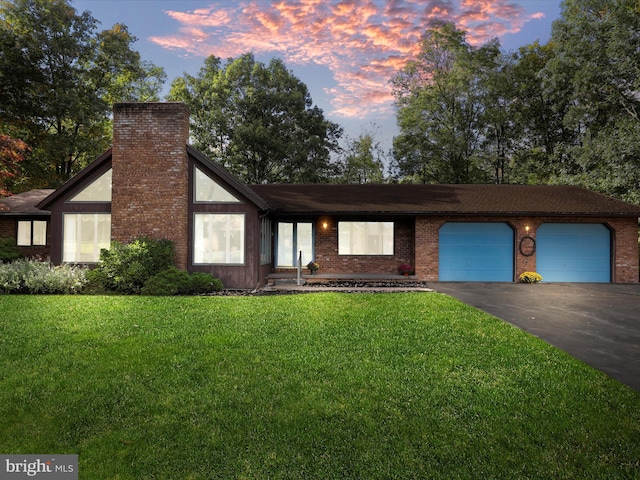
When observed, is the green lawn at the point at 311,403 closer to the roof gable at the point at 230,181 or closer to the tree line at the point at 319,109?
the roof gable at the point at 230,181

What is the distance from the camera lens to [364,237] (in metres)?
15.9

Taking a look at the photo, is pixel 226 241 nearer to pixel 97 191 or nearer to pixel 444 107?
pixel 97 191

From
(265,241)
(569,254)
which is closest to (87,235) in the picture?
(265,241)

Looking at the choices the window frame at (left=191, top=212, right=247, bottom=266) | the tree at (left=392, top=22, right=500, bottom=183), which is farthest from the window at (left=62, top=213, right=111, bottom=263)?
the tree at (left=392, top=22, right=500, bottom=183)

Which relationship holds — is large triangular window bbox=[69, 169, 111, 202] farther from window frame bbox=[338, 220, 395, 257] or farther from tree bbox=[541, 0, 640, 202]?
tree bbox=[541, 0, 640, 202]

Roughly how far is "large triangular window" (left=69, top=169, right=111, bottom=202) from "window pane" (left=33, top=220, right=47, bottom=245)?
7354mm

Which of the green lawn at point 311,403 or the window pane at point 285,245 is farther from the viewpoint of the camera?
Result: the window pane at point 285,245

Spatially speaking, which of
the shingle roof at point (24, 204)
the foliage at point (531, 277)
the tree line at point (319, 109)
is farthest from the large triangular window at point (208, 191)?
the tree line at point (319, 109)

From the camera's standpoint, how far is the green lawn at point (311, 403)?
3.08 meters

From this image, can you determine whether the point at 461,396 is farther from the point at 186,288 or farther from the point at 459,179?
the point at 459,179

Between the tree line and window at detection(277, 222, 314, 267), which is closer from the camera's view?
window at detection(277, 222, 314, 267)

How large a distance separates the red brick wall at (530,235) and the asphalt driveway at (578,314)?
106 cm

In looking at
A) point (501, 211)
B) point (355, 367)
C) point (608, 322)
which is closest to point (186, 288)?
point (355, 367)

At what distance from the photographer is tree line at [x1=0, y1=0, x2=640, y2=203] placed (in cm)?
2264
